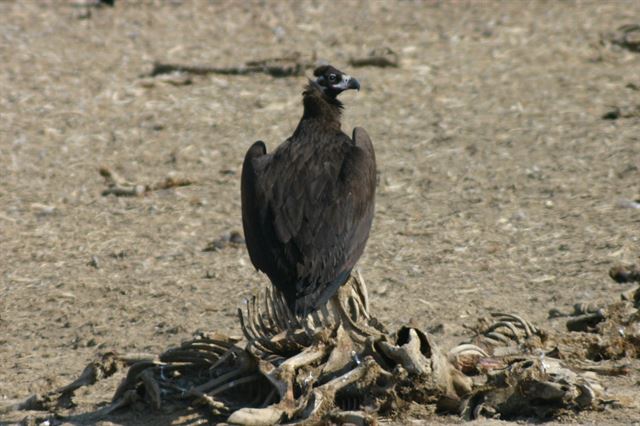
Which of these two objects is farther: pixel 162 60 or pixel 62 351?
pixel 162 60

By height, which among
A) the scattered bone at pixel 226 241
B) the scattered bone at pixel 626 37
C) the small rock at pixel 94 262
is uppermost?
the scattered bone at pixel 626 37

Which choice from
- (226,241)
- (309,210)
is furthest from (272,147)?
(309,210)

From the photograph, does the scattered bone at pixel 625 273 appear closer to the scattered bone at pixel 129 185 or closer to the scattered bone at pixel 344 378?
the scattered bone at pixel 344 378

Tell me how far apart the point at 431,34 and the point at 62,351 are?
7598mm

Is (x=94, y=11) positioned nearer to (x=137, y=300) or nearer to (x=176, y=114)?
(x=176, y=114)

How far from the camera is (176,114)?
36.3 feet

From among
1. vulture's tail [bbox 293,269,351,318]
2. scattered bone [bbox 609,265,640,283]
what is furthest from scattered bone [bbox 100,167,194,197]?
vulture's tail [bbox 293,269,351,318]

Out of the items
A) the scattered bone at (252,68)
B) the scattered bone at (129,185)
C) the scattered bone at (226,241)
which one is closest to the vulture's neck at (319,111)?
the scattered bone at (226,241)

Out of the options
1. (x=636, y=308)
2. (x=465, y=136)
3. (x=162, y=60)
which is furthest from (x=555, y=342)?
(x=162, y=60)

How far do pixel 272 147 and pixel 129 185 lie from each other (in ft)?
4.19

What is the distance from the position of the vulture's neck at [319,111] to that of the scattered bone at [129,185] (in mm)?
2275

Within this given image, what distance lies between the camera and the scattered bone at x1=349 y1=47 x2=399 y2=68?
1231 centimetres

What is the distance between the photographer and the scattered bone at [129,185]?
30.7 ft

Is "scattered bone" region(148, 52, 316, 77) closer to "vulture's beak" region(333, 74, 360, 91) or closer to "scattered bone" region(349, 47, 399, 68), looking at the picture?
"scattered bone" region(349, 47, 399, 68)
